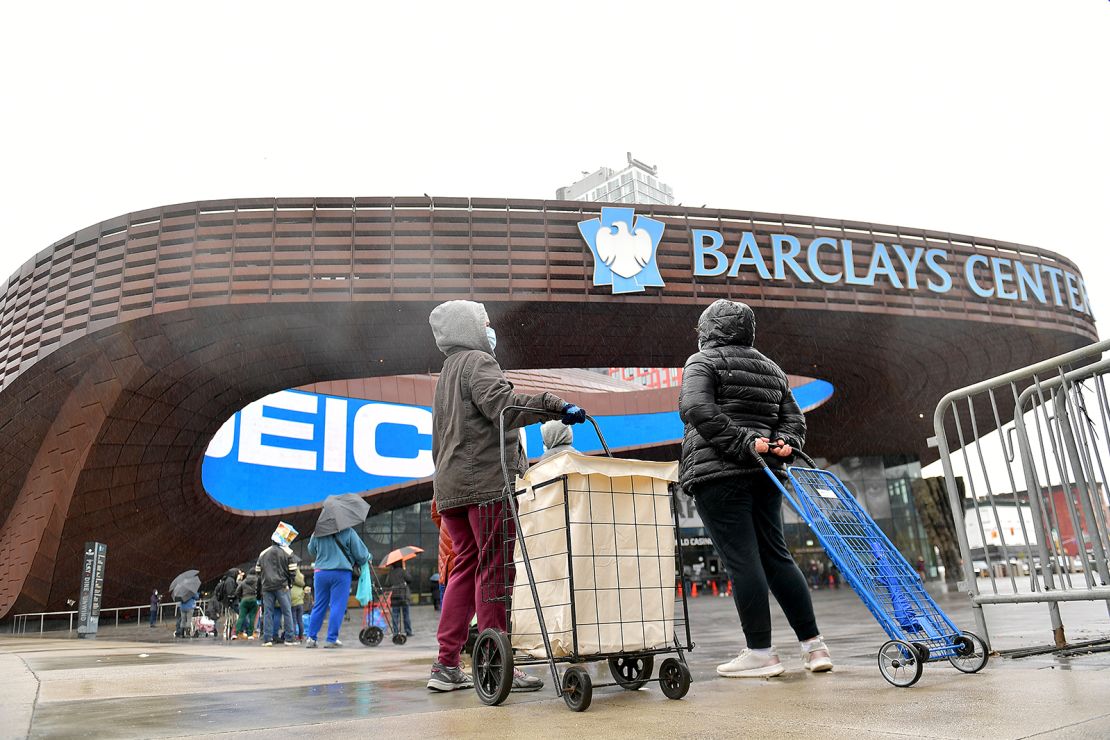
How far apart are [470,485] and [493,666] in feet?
2.53

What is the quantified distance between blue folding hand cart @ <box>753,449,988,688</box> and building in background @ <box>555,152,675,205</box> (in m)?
→ 89.6

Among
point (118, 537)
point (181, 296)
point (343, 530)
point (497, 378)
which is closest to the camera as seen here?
point (497, 378)

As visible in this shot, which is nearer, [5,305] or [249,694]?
[249,694]

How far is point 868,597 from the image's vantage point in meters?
3.10

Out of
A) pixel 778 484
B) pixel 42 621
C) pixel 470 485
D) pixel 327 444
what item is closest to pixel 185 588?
pixel 42 621

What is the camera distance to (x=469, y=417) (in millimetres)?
3473

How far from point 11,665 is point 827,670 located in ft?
18.2

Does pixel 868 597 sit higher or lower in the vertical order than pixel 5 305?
lower

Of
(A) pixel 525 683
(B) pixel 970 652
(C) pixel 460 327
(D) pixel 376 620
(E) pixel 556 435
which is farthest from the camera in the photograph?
(D) pixel 376 620

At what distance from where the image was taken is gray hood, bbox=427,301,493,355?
3688 mm

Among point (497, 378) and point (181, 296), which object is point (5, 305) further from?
point (497, 378)

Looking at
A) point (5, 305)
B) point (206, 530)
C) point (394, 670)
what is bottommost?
point (394, 670)

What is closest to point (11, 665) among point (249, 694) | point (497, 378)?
point (249, 694)

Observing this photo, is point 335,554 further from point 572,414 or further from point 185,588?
point 185,588
